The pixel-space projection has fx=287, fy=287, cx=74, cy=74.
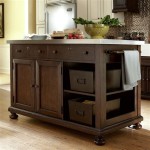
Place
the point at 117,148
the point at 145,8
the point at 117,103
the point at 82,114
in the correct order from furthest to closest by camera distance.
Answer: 1. the point at 145,8
2. the point at 117,103
3. the point at 82,114
4. the point at 117,148

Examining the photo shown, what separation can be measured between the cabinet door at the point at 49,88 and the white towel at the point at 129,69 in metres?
0.60

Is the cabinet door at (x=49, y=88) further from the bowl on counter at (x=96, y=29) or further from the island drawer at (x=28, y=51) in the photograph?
the bowl on counter at (x=96, y=29)

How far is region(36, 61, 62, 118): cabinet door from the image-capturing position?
2.73m

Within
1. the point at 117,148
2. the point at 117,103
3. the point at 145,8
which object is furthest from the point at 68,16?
the point at 117,148

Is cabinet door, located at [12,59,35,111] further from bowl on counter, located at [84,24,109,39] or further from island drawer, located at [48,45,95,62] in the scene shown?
bowl on counter, located at [84,24,109,39]

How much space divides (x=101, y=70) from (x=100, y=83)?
0.36ft

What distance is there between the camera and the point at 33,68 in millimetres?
2969

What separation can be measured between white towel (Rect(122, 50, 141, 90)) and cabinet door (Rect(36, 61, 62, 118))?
23.8 inches

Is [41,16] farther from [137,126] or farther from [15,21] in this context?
[137,126]

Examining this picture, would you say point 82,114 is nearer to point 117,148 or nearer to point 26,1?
point 117,148

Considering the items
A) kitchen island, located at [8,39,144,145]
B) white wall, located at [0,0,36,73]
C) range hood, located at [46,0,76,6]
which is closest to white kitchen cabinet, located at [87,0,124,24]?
range hood, located at [46,0,76,6]

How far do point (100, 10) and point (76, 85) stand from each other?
3.03 m

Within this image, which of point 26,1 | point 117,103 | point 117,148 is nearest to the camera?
point 117,148

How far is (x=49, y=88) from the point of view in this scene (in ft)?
9.28
